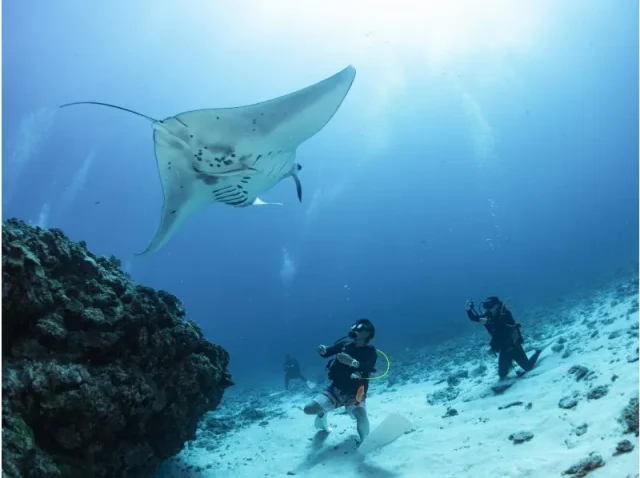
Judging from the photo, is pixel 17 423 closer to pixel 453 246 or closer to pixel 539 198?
pixel 453 246

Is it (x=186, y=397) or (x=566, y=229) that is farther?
(x=566, y=229)

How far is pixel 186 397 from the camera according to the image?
449cm

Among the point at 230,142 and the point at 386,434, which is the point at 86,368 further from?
the point at 386,434

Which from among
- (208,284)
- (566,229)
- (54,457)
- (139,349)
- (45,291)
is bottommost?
(54,457)

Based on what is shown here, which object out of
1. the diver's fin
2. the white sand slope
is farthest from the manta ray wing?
the diver's fin

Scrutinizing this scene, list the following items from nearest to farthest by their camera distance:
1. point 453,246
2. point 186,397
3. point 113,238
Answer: point 186,397
point 113,238
point 453,246

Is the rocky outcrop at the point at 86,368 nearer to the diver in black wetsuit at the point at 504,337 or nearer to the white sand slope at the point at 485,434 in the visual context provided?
the white sand slope at the point at 485,434

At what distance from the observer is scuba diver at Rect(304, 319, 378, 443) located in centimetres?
575

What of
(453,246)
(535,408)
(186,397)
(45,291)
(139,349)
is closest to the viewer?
(45,291)

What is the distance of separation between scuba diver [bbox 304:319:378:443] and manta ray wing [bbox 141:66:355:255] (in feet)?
8.31

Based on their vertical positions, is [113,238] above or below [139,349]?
above

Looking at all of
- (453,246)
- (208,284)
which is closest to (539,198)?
(453,246)

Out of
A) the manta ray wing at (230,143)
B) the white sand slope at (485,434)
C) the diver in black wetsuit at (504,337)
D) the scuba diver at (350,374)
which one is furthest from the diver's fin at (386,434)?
the manta ray wing at (230,143)

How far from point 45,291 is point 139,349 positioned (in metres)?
1.07
